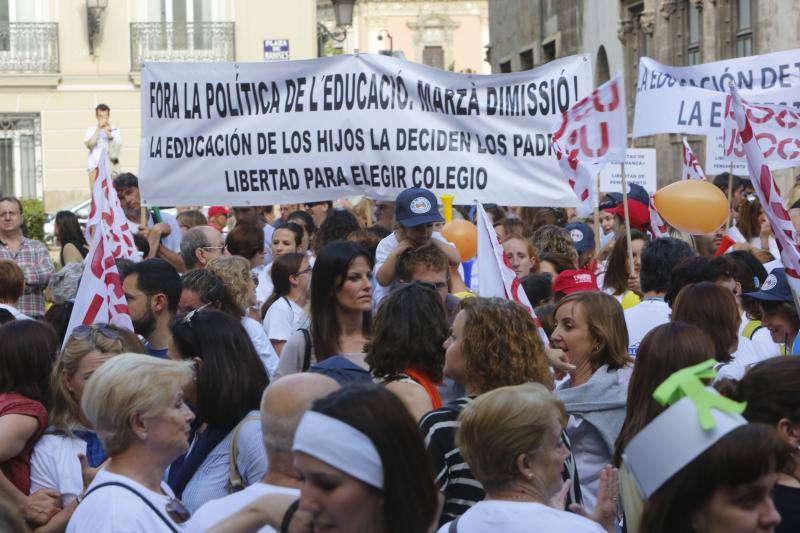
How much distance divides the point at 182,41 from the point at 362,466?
29504mm

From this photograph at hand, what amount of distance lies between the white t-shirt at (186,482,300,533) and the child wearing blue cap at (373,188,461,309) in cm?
371

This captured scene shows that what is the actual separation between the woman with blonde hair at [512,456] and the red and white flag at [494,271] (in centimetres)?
271

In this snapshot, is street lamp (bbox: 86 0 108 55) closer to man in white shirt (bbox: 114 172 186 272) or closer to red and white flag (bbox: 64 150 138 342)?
man in white shirt (bbox: 114 172 186 272)

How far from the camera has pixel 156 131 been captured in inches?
376

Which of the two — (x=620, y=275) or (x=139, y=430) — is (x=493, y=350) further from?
(x=620, y=275)

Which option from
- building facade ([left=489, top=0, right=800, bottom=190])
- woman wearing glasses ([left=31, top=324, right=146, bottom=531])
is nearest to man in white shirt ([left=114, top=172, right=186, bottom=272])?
woman wearing glasses ([left=31, top=324, right=146, bottom=531])

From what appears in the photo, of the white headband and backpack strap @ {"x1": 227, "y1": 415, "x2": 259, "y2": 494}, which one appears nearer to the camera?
the white headband

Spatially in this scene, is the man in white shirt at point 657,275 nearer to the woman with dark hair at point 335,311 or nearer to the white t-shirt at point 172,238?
the woman with dark hair at point 335,311

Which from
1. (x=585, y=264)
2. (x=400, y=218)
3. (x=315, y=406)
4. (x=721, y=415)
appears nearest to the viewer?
(x=721, y=415)

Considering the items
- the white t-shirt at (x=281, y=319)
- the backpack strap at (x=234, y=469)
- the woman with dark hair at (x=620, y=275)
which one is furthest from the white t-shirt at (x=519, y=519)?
the woman with dark hair at (x=620, y=275)

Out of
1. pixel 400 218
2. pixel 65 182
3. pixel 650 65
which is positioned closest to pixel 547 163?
pixel 400 218

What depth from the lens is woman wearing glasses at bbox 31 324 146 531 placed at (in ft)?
15.8

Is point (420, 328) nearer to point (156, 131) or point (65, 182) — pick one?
point (156, 131)

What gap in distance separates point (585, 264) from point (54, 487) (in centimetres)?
652
